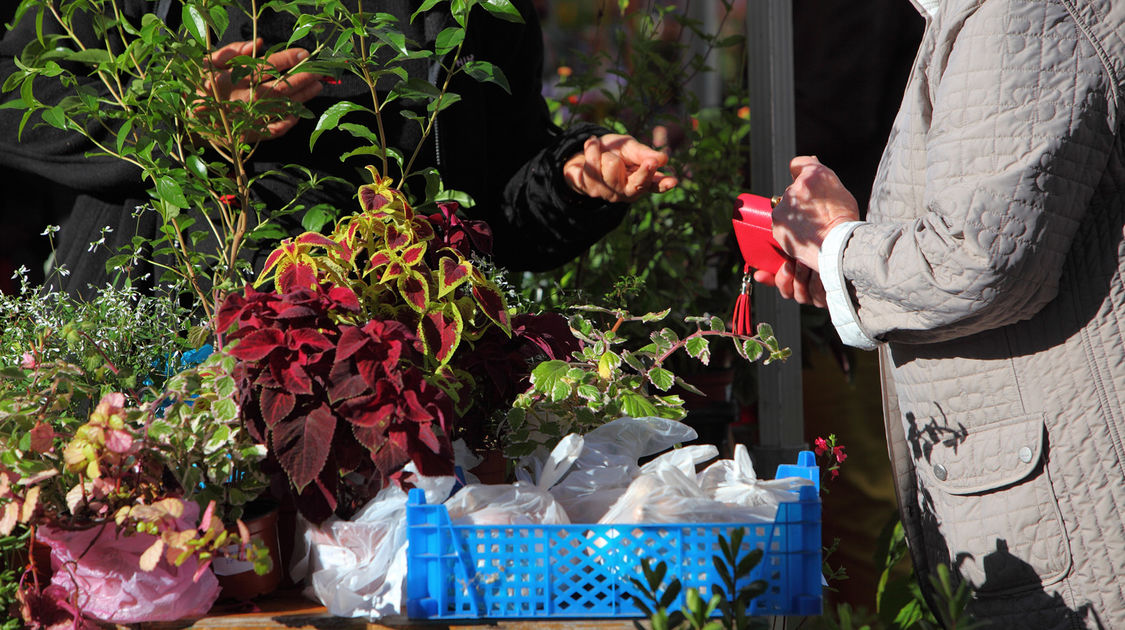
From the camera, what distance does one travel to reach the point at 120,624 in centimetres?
89

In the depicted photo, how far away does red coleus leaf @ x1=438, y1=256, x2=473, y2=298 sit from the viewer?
3.18ft

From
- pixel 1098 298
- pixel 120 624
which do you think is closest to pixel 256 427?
pixel 120 624

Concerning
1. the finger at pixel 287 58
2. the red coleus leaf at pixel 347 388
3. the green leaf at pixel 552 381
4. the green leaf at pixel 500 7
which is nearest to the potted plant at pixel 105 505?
the red coleus leaf at pixel 347 388

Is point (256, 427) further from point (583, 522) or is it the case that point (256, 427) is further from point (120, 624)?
point (583, 522)

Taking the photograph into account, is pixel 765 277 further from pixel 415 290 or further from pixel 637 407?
pixel 415 290

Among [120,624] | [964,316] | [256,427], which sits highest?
[964,316]

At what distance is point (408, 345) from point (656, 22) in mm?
1917

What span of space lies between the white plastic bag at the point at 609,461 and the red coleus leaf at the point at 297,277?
36cm

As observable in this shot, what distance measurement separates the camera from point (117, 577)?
867mm

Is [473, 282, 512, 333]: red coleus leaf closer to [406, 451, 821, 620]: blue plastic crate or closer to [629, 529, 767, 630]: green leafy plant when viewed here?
[406, 451, 821, 620]: blue plastic crate

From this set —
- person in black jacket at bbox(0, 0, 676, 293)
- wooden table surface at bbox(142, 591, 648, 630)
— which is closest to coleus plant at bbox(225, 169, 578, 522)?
wooden table surface at bbox(142, 591, 648, 630)

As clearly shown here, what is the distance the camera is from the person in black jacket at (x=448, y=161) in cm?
142

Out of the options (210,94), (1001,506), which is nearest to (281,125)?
(210,94)

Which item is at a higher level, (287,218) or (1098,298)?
(287,218)
